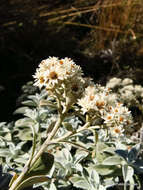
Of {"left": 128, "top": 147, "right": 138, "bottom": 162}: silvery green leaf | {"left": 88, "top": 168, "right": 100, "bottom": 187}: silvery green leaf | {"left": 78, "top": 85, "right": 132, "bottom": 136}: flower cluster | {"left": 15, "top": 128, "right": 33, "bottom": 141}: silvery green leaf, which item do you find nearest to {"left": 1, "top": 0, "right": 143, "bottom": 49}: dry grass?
{"left": 15, "top": 128, "right": 33, "bottom": 141}: silvery green leaf

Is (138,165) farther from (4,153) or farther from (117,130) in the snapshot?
(4,153)

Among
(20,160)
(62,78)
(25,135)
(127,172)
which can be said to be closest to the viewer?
(62,78)

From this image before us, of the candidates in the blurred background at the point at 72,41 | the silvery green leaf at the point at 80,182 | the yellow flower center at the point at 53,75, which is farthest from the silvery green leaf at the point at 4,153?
the blurred background at the point at 72,41

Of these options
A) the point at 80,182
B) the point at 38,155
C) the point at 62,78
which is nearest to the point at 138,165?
the point at 80,182

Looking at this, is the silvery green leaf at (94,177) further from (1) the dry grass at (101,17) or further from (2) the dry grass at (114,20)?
(2) the dry grass at (114,20)

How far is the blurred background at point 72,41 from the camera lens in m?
3.42

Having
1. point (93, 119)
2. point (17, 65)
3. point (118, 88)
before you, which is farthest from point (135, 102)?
point (17, 65)

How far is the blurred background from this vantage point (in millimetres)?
3422

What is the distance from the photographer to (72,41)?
12.7 feet

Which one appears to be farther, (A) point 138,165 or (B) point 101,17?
(B) point 101,17

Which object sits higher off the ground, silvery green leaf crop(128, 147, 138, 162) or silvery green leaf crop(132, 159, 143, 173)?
silvery green leaf crop(128, 147, 138, 162)

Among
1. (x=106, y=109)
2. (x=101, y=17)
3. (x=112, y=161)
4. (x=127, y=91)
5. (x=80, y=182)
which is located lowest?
(x=80, y=182)

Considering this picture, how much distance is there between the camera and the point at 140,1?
3.62 m

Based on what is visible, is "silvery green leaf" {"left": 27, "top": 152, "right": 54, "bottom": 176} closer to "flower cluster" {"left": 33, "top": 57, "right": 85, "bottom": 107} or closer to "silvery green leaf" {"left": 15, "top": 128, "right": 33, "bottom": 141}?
"flower cluster" {"left": 33, "top": 57, "right": 85, "bottom": 107}
